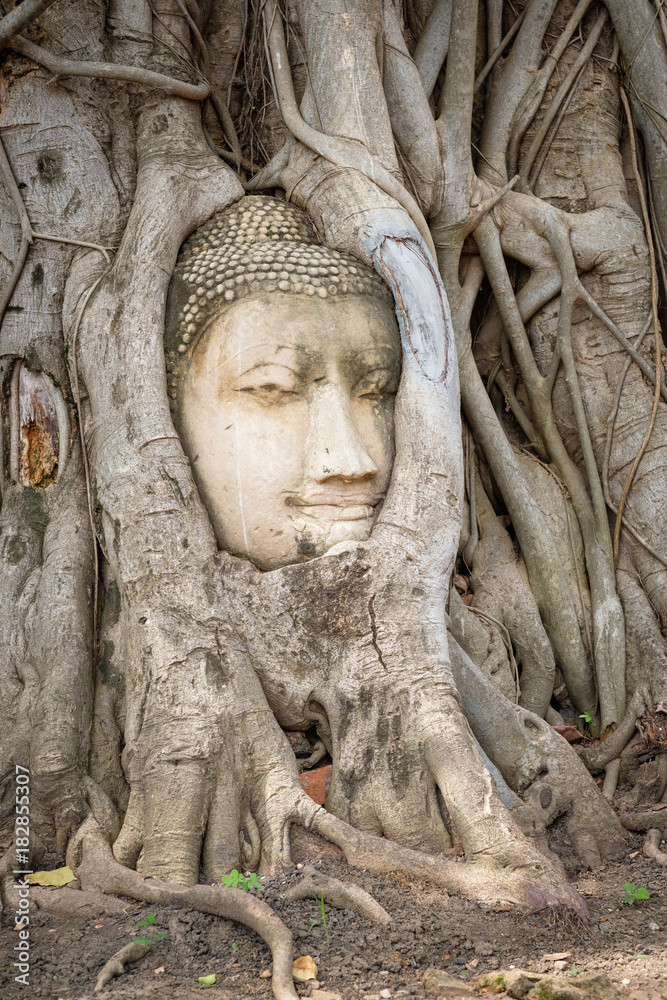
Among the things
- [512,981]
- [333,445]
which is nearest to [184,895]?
[512,981]

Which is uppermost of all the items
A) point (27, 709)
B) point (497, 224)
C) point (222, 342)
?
point (497, 224)

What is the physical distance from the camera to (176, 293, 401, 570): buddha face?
3129 mm

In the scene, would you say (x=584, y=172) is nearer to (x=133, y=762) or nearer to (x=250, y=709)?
(x=250, y=709)

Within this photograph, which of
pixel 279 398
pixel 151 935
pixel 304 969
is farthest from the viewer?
pixel 279 398

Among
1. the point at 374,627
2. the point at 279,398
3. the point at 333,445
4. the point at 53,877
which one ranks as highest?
the point at 279,398

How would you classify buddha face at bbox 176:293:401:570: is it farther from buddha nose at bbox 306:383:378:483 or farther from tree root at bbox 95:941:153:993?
tree root at bbox 95:941:153:993

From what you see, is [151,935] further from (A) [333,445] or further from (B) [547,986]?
(A) [333,445]

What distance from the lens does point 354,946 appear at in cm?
224

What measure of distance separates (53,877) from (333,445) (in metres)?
1.57

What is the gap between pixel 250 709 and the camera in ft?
9.37

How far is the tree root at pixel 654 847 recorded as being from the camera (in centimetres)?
287

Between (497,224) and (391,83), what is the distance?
798 mm

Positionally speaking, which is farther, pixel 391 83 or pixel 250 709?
pixel 391 83

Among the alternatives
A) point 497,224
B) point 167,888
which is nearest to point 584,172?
point 497,224
